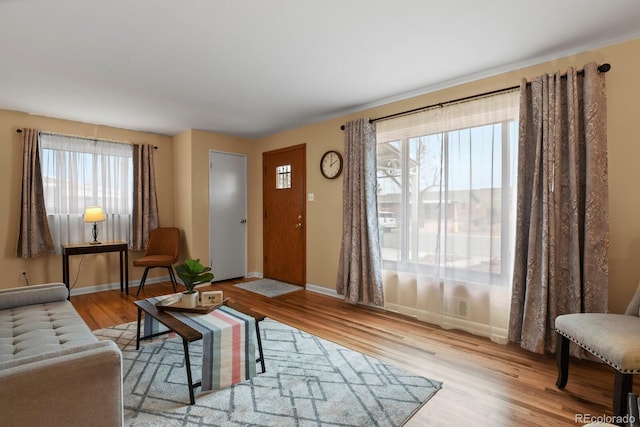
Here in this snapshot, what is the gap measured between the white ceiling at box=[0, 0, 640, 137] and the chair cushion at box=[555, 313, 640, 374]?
6.25 feet

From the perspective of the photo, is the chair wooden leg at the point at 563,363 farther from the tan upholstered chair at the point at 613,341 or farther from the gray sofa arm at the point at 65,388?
the gray sofa arm at the point at 65,388

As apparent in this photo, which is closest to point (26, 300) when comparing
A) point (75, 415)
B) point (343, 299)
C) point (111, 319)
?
point (111, 319)

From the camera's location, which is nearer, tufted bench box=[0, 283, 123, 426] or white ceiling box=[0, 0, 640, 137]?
tufted bench box=[0, 283, 123, 426]

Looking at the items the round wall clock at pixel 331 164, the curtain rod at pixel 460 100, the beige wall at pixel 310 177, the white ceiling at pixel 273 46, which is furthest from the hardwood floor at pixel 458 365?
the white ceiling at pixel 273 46

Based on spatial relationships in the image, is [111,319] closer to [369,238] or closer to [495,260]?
[369,238]

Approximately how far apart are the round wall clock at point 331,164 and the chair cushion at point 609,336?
279cm

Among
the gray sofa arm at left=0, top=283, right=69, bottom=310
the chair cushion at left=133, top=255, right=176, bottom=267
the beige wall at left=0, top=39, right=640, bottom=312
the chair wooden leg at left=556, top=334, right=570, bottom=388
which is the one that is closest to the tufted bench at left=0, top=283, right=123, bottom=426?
the gray sofa arm at left=0, top=283, right=69, bottom=310

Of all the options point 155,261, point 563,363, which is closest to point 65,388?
point 563,363

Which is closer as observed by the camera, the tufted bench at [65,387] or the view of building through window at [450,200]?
the tufted bench at [65,387]

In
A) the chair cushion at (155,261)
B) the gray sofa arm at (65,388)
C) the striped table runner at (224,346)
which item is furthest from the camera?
the chair cushion at (155,261)

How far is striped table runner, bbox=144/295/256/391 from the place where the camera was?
200 cm

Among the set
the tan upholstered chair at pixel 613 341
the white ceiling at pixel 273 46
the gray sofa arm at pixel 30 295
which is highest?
the white ceiling at pixel 273 46

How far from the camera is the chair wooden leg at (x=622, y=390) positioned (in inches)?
62.4

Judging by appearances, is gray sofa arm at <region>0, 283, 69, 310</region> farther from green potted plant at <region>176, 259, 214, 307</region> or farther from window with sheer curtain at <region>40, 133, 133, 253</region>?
window with sheer curtain at <region>40, 133, 133, 253</region>
